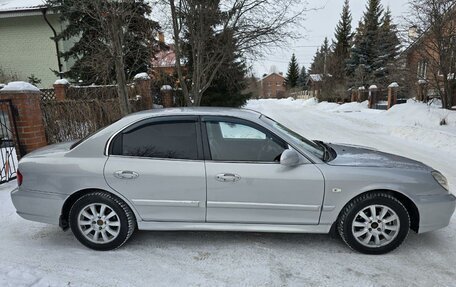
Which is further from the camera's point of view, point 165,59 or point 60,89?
point 165,59

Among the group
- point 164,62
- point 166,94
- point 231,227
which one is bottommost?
point 231,227

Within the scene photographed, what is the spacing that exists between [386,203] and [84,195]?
311cm

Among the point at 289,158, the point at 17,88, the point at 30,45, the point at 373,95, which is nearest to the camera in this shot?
the point at 289,158

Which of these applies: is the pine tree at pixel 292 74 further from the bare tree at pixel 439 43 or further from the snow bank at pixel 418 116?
the bare tree at pixel 439 43

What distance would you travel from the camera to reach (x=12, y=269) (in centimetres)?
264

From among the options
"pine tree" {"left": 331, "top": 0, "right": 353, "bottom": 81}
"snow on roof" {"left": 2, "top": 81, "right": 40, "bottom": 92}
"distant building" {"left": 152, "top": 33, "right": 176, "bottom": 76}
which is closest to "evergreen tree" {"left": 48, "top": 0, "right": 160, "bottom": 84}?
"distant building" {"left": 152, "top": 33, "right": 176, "bottom": 76}

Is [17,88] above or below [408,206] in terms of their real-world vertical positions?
above

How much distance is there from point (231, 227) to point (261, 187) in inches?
21.7

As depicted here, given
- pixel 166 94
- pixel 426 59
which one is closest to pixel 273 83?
pixel 426 59

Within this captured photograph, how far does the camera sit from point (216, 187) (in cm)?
286

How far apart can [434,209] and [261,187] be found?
68.8 inches

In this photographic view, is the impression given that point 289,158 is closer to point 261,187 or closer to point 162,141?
point 261,187

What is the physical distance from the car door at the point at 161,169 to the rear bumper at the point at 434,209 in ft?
7.21

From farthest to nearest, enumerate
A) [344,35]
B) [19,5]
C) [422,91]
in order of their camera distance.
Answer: [344,35] → [19,5] → [422,91]
